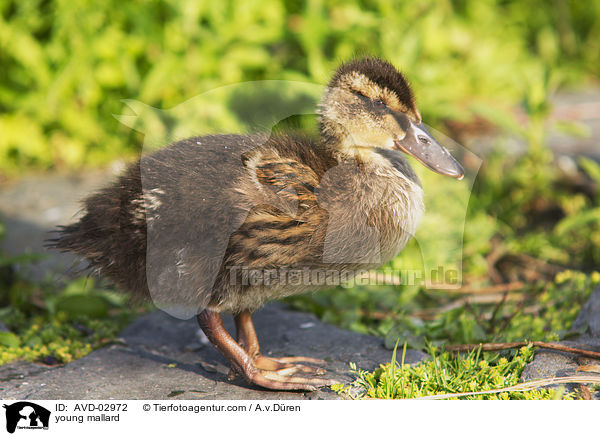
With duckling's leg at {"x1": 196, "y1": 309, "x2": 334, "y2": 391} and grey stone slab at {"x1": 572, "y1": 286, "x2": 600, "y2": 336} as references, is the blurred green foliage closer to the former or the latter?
grey stone slab at {"x1": 572, "y1": 286, "x2": 600, "y2": 336}

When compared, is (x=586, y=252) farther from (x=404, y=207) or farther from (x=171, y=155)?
(x=171, y=155)

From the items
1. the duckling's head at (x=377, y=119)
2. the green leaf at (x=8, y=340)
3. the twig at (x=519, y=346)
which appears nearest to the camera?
the twig at (x=519, y=346)

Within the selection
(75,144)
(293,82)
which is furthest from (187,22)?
(75,144)

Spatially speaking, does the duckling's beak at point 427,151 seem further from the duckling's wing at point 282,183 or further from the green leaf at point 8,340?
the green leaf at point 8,340

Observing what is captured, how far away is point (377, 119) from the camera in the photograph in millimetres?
3365

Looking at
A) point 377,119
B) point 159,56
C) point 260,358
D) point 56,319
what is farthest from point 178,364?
point 159,56

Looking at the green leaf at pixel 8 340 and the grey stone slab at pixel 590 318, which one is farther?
the green leaf at pixel 8 340

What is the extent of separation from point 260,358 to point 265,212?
0.88 meters

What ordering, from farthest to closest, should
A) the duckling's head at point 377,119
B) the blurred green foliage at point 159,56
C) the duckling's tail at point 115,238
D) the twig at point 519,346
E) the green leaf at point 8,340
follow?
the blurred green foliage at point 159,56
the green leaf at point 8,340
the duckling's head at point 377,119
the duckling's tail at point 115,238
the twig at point 519,346

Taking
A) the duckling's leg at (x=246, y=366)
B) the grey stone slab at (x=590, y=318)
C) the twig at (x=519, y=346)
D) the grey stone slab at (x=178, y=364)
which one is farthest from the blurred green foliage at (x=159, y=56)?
the duckling's leg at (x=246, y=366)

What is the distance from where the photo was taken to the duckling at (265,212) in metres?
3.10

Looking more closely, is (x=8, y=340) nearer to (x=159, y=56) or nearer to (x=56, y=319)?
(x=56, y=319)
